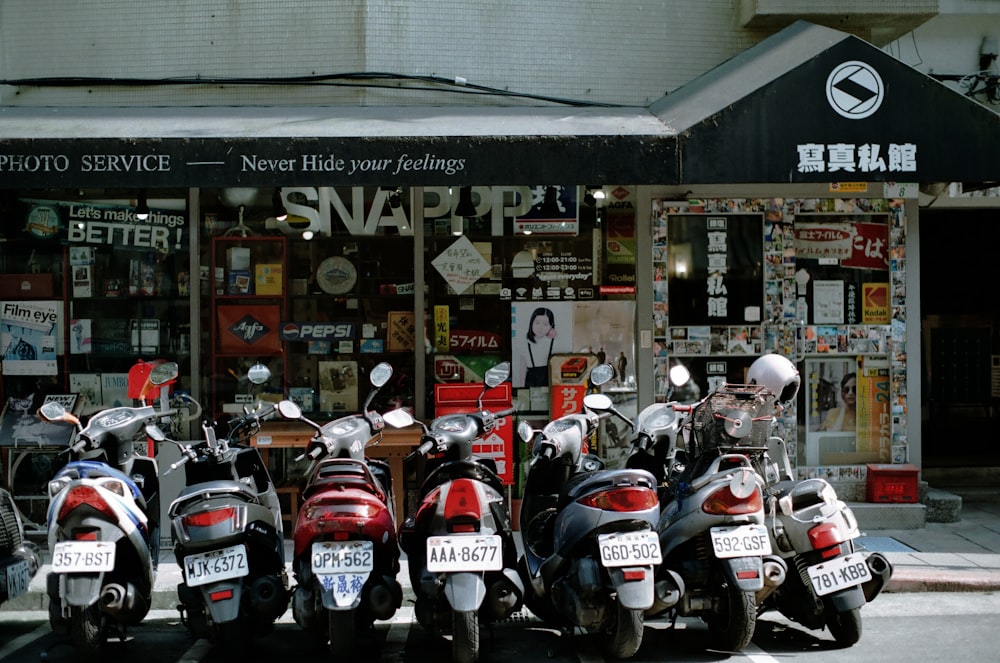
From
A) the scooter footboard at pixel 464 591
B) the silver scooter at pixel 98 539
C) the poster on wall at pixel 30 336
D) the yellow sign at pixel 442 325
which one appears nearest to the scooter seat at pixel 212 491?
the silver scooter at pixel 98 539

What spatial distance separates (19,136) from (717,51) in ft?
20.3

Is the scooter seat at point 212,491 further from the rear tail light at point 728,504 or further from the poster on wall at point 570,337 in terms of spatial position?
the poster on wall at point 570,337

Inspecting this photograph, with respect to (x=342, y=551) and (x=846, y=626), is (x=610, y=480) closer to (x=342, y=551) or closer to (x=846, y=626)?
(x=342, y=551)

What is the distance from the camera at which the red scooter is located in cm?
552

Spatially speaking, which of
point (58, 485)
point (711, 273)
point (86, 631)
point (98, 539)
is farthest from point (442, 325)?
point (86, 631)

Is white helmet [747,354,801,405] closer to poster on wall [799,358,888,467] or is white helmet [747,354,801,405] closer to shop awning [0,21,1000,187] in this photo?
shop awning [0,21,1000,187]

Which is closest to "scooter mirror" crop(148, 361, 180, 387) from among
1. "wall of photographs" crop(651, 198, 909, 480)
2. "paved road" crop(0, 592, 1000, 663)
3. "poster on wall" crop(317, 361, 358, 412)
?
"paved road" crop(0, 592, 1000, 663)

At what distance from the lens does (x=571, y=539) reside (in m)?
5.86

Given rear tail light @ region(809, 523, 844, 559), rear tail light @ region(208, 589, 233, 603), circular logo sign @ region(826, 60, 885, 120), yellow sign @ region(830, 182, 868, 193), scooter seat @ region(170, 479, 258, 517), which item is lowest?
rear tail light @ region(208, 589, 233, 603)

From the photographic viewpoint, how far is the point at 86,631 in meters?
5.67

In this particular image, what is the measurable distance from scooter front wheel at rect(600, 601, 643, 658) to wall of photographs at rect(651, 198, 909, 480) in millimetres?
4075

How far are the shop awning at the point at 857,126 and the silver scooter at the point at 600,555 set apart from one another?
2973mm

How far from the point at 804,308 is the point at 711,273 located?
0.96 m

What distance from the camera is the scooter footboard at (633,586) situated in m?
5.49
